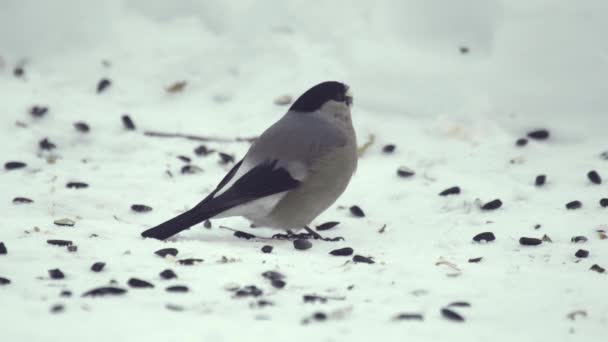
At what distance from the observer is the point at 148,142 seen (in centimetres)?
586

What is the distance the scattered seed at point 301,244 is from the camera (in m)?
4.47

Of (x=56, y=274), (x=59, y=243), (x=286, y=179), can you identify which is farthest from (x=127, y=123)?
(x=56, y=274)

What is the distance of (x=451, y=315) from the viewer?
3.29 m

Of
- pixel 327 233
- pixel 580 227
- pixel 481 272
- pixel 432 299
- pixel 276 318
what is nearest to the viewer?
pixel 276 318

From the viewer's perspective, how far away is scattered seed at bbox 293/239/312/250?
14.7ft

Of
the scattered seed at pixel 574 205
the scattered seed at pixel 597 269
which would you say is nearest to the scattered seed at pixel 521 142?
the scattered seed at pixel 574 205

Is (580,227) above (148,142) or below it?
below

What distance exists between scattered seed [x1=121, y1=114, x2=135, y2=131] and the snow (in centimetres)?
5

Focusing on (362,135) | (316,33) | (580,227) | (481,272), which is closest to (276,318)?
(481,272)

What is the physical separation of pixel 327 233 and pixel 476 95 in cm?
177

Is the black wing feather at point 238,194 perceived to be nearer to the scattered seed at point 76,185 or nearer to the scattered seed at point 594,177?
the scattered seed at point 76,185

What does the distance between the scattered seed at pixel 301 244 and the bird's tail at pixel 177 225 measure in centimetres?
44

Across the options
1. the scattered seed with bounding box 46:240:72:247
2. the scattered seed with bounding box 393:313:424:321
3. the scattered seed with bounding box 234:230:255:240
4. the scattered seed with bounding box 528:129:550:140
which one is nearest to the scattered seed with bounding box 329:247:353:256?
the scattered seed with bounding box 234:230:255:240

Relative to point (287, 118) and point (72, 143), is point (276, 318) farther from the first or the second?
point (72, 143)
